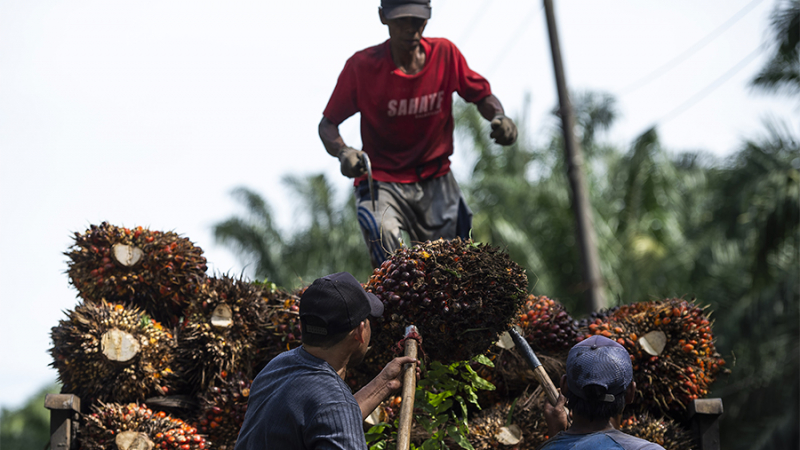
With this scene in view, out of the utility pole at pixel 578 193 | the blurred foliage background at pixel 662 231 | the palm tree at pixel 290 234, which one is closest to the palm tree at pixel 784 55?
the blurred foliage background at pixel 662 231

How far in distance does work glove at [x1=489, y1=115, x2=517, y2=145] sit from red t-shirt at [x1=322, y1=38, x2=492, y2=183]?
0.35 m

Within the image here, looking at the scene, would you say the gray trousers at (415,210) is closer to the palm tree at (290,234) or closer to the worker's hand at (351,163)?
the worker's hand at (351,163)

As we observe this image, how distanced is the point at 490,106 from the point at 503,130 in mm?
327

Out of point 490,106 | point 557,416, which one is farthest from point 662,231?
point 557,416

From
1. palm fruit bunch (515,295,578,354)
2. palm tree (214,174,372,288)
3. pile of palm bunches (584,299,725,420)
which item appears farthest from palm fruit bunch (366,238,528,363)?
palm tree (214,174,372,288)

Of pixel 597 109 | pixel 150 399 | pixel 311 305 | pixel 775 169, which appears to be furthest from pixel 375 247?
pixel 597 109

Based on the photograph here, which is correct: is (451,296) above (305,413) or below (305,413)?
above

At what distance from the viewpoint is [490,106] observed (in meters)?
4.85

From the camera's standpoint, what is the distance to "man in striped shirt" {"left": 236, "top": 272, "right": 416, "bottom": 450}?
7.97 feet

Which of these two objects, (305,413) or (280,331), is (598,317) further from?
(305,413)

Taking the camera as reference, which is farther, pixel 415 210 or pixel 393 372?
pixel 415 210

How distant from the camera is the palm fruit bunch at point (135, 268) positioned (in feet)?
13.9

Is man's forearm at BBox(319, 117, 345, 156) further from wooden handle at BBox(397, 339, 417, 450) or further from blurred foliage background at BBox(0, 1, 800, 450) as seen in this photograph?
blurred foliage background at BBox(0, 1, 800, 450)

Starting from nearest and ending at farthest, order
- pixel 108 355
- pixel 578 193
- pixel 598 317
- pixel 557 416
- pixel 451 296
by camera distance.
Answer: pixel 557 416
pixel 451 296
pixel 108 355
pixel 598 317
pixel 578 193
